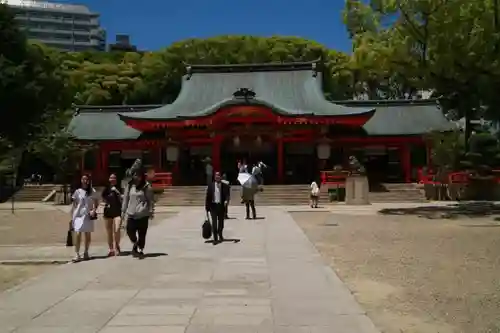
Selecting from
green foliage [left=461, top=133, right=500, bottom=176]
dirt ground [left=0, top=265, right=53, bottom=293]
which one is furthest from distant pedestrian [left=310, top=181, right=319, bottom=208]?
dirt ground [left=0, top=265, right=53, bottom=293]

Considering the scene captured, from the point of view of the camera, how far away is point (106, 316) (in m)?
6.57

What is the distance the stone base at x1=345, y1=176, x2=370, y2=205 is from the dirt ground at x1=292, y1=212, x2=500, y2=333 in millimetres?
9347

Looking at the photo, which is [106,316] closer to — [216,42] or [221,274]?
[221,274]

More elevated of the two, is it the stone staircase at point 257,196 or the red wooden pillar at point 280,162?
the red wooden pillar at point 280,162

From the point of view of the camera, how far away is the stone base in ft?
90.1

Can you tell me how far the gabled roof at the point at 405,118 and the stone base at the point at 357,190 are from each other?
977 centimetres

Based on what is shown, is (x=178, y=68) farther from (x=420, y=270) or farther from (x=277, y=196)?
(x=420, y=270)

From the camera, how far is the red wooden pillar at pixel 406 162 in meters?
35.5

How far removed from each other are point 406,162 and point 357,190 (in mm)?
9408

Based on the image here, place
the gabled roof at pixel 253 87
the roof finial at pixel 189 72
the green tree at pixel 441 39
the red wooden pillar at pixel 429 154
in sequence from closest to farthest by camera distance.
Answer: the green tree at pixel 441 39, the red wooden pillar at pixel 429 154, the gabled roof at pixel 253 87, the roof finial at pixel 189 72

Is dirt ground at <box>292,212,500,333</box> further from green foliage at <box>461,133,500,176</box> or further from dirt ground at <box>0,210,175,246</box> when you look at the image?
green foliage at <box>461,133,500,176</box>

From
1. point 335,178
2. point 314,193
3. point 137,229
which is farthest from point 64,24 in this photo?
point 137,229

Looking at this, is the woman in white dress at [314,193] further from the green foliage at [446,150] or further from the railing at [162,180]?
the railing at [162,180]

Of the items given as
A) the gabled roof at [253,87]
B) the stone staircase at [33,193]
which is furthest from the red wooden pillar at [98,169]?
the gabled roof at [253,87]
